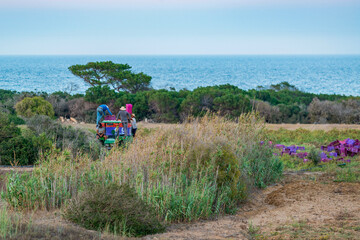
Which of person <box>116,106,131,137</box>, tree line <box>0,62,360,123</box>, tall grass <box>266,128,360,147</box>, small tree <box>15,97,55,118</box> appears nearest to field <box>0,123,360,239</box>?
person <box>116,106,131,137</box>

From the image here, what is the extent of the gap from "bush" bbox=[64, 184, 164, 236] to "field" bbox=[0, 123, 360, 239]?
0.14 m

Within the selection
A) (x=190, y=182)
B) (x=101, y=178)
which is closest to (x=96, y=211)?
(x=101, y=178)

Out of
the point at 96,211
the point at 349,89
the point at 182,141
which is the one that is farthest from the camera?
the point at 349,89

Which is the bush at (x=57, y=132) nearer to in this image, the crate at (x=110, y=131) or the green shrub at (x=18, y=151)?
the crate at (x=110, y=131)

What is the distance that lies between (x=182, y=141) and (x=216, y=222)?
5.88ft

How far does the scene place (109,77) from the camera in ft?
100

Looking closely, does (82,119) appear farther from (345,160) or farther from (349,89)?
(349,89)

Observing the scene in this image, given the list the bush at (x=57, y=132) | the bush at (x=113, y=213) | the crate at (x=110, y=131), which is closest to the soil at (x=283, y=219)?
the bush at (x=113, y=213)

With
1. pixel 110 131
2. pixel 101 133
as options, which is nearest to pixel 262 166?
pixel 110 131

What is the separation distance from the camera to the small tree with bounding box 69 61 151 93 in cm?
3034

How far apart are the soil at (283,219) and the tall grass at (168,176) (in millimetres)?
281

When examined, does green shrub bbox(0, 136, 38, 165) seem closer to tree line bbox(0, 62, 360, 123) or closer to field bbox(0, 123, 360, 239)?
field bbox(0, 123, 360, 239)

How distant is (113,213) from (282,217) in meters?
2.35

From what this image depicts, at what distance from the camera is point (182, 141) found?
276 inches
